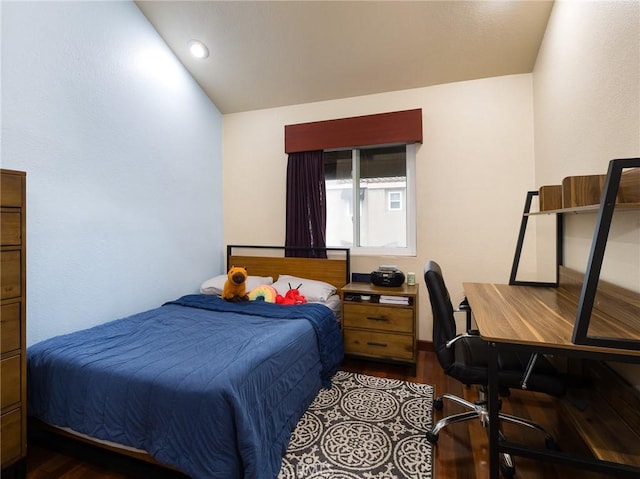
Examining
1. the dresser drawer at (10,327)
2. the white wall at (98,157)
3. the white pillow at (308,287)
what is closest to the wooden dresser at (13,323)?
the dresser drawer at (10,327)

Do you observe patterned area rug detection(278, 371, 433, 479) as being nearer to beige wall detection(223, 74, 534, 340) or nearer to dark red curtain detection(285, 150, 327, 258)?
beige wall detection(223, 74, 534, 340)

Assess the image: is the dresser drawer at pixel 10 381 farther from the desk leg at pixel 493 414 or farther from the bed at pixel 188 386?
the desk leg at pixel 493 414

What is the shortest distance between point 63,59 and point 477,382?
3.20 m

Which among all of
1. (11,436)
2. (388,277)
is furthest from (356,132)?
(11,436)

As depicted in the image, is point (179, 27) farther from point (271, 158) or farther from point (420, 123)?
point (420, 123)

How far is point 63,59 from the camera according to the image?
1970mm

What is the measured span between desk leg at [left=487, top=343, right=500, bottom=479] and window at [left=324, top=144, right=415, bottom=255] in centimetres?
183

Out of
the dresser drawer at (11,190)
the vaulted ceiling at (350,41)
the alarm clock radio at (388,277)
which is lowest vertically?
the alarm clock radio at (388,277)

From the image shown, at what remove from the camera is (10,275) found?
1.36 meters

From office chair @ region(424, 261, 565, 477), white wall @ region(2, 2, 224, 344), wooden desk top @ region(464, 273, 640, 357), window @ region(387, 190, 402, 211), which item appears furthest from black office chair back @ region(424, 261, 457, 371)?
white wall @ region(2, 2, 224, 344)

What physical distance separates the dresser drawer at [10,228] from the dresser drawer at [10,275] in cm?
5

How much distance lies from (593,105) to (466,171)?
1216 millimetres

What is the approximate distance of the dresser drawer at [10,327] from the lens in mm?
1336

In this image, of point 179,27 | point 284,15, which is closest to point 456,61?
point 284,15
